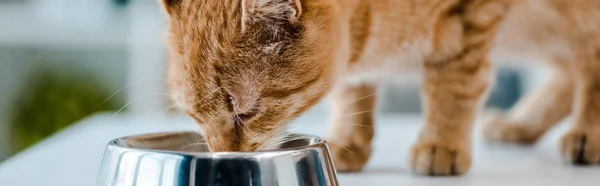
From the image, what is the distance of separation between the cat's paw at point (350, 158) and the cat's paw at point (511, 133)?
1.22 feet

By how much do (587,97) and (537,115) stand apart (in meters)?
0.18

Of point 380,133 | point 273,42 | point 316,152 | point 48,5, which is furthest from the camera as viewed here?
point 48,5

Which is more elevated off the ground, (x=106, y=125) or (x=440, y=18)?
(x=440, y=18)

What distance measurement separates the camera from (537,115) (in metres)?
1.42

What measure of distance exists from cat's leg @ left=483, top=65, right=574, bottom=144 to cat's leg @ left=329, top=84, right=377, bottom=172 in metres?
0.29

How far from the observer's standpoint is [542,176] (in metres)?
1.00

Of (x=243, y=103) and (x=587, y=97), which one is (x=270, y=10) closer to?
(x=243, y=103)

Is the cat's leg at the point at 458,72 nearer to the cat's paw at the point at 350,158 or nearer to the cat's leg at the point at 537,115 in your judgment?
the cat's paw at the point at 350,158

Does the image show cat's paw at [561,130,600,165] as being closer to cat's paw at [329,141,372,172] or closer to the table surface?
the table surface

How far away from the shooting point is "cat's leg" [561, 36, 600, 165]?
117 centimetres

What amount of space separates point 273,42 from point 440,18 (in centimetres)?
34

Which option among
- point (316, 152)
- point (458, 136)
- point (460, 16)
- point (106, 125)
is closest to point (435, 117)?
point (458, 136)

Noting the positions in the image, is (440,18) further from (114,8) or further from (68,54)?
(68,54)

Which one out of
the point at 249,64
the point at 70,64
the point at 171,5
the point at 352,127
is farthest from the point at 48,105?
the point at 249,64
